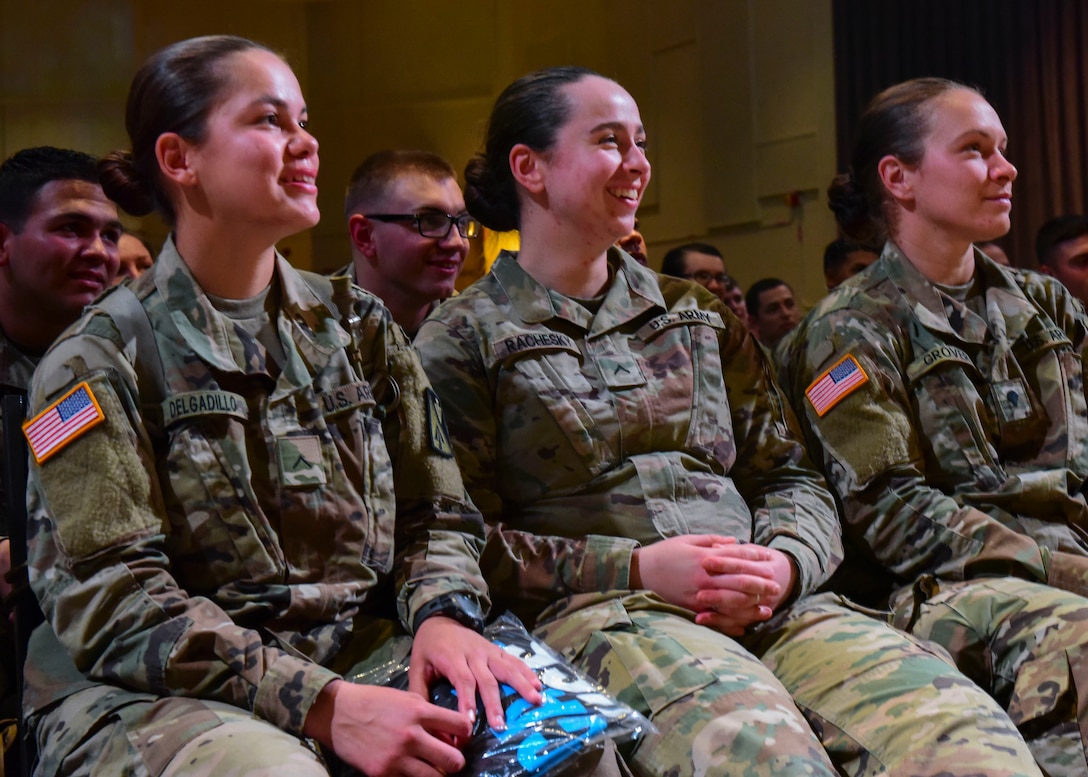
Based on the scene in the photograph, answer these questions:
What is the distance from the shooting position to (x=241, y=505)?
1.56m

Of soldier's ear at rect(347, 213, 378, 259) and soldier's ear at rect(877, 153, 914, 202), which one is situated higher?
soldier's ear at rect(877, 153, 914, 202)

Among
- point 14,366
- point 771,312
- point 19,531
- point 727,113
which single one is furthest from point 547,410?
point 727,113

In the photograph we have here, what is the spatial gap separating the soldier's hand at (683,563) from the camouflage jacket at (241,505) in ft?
0.83

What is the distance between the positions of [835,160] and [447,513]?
16.2 ft

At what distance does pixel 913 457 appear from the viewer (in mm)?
2172

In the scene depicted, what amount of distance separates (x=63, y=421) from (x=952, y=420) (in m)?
1.50

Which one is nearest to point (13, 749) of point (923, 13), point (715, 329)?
point (715, 329)

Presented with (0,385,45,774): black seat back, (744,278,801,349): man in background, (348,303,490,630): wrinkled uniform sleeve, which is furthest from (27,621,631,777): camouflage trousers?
(744,278,801,349): man in background

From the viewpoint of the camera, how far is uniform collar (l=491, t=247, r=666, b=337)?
6.61 ft

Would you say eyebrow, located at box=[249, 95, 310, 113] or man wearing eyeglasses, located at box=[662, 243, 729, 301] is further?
man wearing eyeglasses, located at box=[662, 243, 729, 301]

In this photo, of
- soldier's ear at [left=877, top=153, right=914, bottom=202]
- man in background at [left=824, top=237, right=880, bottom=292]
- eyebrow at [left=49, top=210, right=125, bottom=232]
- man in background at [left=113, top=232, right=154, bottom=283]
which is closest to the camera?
soldier's ear at [left=877, top=153, right=914, bottom=202]

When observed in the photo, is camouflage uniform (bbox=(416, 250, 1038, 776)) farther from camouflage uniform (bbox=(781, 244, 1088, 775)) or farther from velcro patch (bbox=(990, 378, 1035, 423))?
velcro patch (bbox=(990, 378, 1035, 423))

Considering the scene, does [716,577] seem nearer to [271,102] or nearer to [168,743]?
[168,743]

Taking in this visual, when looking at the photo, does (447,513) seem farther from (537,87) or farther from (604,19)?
(604,19)
